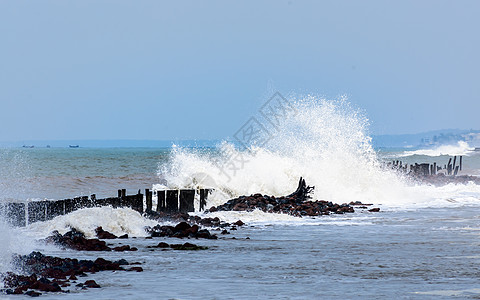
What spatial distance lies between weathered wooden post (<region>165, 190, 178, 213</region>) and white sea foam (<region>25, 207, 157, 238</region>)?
4689 mm

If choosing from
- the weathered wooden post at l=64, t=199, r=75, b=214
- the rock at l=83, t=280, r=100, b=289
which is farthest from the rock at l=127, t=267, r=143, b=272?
the weathered wooden post at l=64, t=199, r=75, b=214

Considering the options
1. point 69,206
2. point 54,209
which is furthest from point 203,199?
point 54,209

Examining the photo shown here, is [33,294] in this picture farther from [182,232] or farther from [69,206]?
[69,206]

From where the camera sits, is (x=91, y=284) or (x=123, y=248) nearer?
(x=91, y=284)

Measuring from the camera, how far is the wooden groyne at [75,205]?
53.2ft

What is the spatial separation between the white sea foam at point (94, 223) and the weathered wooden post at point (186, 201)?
5.40m

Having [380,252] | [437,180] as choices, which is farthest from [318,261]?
[437,180]

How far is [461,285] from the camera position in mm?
9680

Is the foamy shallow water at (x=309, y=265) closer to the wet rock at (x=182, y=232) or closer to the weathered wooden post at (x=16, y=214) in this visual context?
the wet rock at (x=182, y=232)

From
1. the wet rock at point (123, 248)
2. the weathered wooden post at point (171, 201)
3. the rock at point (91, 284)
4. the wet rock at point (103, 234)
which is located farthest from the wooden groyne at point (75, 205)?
the rock at point (91, 284)

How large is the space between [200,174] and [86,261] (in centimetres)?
2102

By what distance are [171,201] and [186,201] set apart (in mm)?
891

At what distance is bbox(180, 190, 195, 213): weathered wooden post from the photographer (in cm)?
2294

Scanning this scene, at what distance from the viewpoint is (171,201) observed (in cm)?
2236
